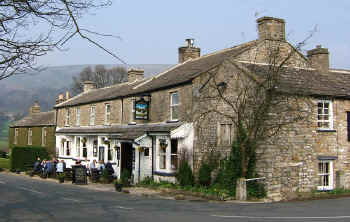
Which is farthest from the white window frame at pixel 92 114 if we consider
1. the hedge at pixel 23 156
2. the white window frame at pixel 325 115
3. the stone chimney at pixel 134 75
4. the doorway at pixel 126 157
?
the white window frame at pixel 325 115

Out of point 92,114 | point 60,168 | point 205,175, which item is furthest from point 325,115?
point 92,114

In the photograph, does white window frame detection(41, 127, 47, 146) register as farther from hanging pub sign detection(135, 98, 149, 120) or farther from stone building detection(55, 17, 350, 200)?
hanging pub sign detection(135, 98, 149, 120)

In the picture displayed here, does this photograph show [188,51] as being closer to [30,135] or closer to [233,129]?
[233,129]

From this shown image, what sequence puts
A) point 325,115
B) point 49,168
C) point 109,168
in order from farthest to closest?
point 49,168
point 109,168
point 325,115

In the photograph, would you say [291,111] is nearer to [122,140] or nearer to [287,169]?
[287,169]

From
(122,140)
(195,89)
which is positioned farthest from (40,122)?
(195,89)

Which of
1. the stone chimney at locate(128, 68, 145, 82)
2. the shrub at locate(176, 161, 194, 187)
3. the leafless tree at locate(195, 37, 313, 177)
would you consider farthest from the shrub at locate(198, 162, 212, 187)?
the stone chimney at locate(128, 68, 145, 82)

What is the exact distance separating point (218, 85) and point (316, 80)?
5213 millimetres

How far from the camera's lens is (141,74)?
3419cm

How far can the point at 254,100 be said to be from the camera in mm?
17812

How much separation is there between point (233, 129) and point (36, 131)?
30.7 metres

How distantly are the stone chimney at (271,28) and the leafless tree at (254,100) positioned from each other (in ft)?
3.01

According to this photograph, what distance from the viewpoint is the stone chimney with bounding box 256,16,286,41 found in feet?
68.6

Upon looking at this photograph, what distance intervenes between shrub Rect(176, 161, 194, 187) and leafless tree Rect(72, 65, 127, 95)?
1906 inches
